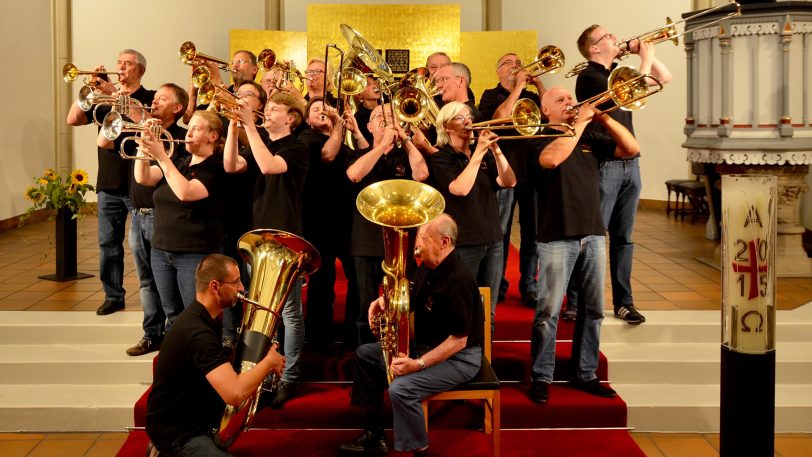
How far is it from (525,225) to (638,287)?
4.26ft

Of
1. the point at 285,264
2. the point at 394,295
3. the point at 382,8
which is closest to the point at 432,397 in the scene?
the point at 394,295

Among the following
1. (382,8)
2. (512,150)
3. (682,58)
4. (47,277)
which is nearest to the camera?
(512,150)

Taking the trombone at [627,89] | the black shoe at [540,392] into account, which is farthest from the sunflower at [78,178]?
the trombone at [627,89]

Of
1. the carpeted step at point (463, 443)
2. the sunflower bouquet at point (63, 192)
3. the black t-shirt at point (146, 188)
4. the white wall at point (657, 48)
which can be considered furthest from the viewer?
the white wall at point (657, 48)

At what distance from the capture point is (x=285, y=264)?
13.9 ft

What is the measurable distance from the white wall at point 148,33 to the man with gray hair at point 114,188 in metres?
5.18

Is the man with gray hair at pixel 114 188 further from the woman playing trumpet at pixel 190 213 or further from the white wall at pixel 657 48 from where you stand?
the white wall at pixel 657 48

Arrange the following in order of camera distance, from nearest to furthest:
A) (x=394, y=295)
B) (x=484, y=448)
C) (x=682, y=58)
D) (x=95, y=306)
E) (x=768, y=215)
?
(x=768, y=215)
(x=394, y=295)
(x=484, y=448)
(x=95, y=306)
(x=682, y=58)

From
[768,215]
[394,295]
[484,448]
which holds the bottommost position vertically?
[484,448]

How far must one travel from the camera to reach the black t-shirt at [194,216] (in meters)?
4.77

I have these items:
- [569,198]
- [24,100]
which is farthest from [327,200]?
[24,100]

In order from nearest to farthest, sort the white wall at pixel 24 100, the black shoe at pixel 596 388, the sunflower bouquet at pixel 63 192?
the black shoe at pixel 596 388 → the sunflower bouquet at pixel 63 192 → the white wall at pixel 24 100

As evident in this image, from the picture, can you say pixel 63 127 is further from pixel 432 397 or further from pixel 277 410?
pixel 432 397

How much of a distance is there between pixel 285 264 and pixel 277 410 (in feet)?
3.18
